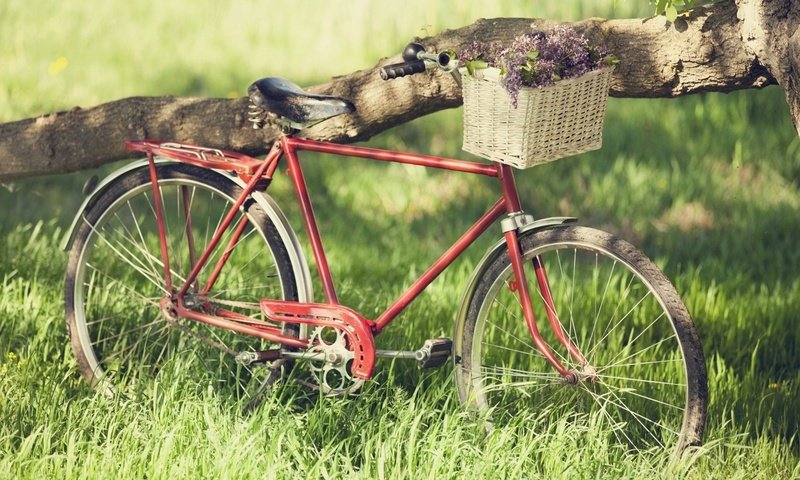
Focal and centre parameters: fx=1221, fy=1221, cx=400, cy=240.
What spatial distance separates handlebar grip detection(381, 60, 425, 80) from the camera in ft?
11.3

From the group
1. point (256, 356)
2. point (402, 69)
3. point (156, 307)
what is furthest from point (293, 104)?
point (156, 307)

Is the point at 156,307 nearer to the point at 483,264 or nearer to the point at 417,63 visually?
the point at 483,264

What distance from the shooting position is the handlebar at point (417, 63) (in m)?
3.39

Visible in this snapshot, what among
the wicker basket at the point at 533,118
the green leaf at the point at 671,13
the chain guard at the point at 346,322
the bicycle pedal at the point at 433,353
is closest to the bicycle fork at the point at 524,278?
the wicker basket at the point at 533,118

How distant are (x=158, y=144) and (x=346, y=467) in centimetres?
133

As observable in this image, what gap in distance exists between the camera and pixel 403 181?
6.65 meters

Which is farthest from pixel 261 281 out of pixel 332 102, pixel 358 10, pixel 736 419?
pixel 358 10

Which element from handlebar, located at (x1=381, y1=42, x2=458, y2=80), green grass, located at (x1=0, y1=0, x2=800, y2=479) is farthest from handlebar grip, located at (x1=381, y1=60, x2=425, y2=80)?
green grass, located at (x1=0, y1=0, x2=800, y2=479)

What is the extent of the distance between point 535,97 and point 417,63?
413 millimetres

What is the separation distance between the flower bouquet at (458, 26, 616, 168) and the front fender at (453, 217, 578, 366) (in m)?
0.21

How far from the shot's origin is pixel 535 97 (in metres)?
3.21

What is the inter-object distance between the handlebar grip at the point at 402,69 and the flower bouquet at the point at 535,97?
0.41 ft

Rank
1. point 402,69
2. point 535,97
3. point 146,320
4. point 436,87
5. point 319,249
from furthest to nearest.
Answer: point 146,320 → point 436,87 → point 319,249 → point 402,69 → point 535,97

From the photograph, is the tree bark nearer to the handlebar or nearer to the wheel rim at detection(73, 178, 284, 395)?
the wheel rim at detection(73, 178, 284, 395)
